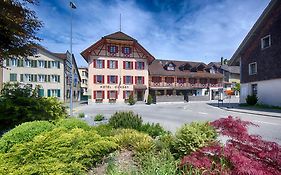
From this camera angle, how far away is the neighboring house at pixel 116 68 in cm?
3841

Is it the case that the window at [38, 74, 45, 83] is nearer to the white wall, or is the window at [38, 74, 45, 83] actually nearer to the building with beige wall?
the building with beige wall

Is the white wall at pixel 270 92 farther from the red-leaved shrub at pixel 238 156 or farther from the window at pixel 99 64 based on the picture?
the window at pixel 99 64

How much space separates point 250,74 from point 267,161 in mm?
26212

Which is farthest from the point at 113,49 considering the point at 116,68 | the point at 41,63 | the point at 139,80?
the point at 41,63

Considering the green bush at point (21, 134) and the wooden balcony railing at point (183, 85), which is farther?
the wooden balcony railing at point (183, 85)

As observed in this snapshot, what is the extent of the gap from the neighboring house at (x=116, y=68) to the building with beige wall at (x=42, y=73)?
25.8 ft

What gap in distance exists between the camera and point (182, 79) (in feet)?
157

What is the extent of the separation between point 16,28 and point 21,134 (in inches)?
170

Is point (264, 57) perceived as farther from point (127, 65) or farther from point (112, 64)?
point (112, 64)

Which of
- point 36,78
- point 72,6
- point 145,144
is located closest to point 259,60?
point 72,6

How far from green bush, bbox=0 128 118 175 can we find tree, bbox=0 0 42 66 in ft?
16.3

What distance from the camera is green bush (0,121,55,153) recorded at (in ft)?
16.6

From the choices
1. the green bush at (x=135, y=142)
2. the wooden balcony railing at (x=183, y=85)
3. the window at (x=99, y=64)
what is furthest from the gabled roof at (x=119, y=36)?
the green bush at (x=135, y=142)

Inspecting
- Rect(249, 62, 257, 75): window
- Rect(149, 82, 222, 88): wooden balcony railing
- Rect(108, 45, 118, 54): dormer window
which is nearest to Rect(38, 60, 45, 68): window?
Rect(108, 45, 118, 54): dormer window
